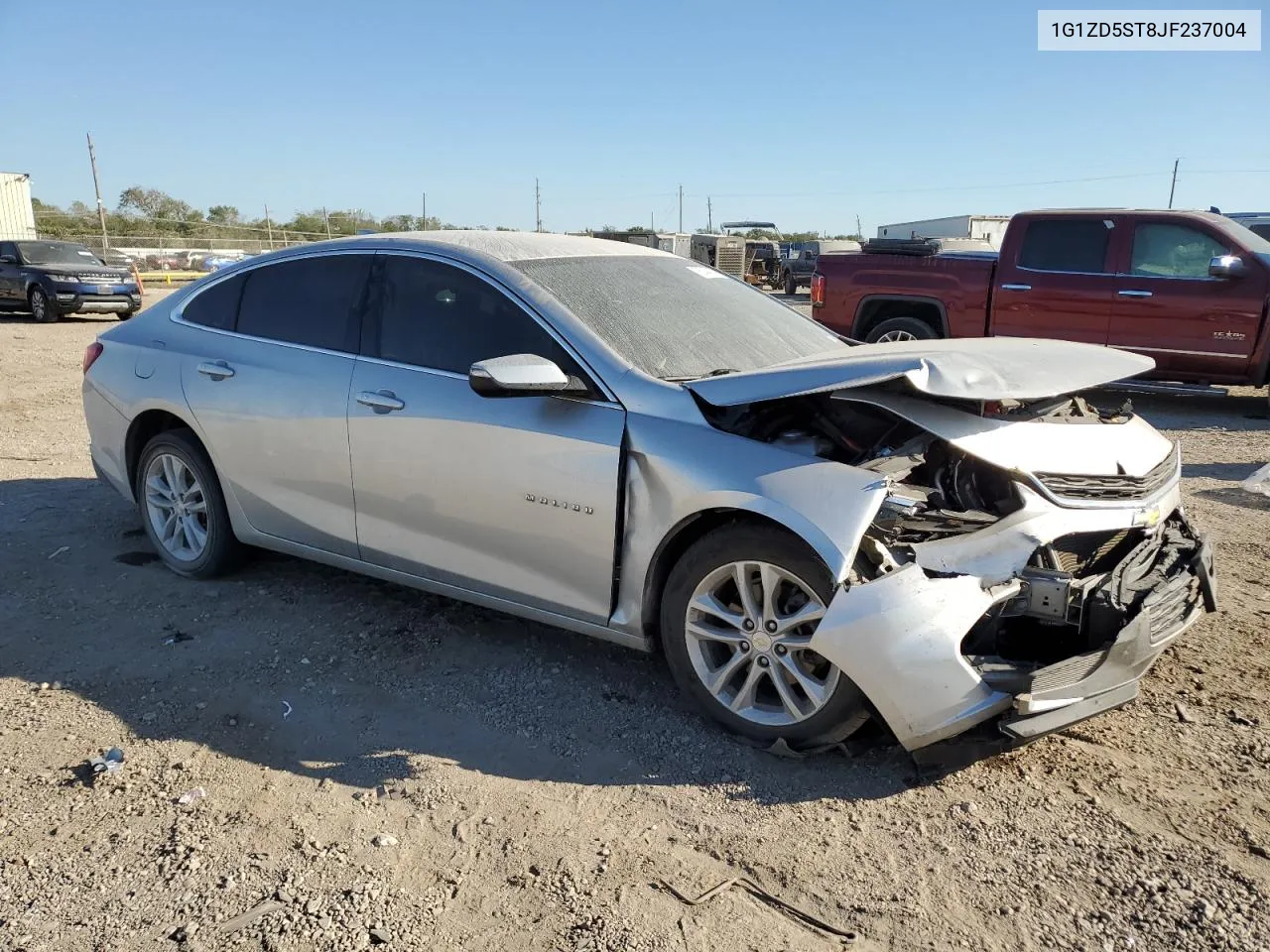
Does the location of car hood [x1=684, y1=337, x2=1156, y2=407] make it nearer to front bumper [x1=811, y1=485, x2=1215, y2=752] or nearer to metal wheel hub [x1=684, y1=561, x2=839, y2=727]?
front bumper [x1=811, y1=485, x2=1215, y2=752]

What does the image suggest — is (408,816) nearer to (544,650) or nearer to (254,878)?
(254,878)

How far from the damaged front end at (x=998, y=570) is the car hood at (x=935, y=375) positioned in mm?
130

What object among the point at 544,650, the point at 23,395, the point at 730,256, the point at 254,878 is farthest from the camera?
the point at 730,256

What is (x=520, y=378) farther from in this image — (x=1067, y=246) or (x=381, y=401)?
(x=1067, y=246)

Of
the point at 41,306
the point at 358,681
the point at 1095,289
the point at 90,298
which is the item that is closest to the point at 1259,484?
the point at 1095,289

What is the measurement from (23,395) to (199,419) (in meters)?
7.13

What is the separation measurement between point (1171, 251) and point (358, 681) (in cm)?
904

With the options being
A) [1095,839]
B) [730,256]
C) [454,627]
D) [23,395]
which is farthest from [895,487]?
[730,256]

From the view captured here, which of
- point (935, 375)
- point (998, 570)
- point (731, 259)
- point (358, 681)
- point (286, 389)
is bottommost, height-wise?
A: point (358, 681)

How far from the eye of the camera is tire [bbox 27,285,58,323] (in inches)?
723

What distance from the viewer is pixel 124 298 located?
18.9 metres

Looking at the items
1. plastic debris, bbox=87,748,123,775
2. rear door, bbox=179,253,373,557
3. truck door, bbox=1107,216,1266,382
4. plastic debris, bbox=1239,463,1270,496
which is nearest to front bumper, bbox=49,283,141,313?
rear door, bbox=179,253,373,557

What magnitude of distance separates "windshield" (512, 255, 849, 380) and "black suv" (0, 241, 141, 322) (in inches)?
685

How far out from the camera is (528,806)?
3.04 m
